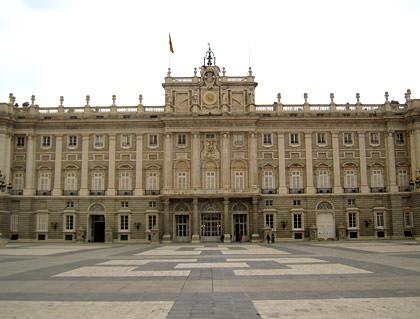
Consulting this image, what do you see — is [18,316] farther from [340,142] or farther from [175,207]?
[340,142]

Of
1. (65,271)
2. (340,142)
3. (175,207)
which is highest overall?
(340,142)

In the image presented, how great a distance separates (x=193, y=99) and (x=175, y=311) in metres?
41.4

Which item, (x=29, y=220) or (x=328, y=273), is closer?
(x=328, y=273)

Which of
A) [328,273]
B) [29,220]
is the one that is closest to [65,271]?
[328,273]

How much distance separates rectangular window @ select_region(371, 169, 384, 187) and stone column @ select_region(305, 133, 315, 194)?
7.04m

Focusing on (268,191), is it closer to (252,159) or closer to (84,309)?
(252,159)

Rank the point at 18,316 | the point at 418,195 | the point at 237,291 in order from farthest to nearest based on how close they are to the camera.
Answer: the point at 418,195, the point at 237,291, the point at 18,316

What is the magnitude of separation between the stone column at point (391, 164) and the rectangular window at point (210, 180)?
64.8 ft

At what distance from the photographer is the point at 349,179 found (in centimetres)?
4972

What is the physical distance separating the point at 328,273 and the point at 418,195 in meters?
34.5

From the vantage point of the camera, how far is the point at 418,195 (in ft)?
155

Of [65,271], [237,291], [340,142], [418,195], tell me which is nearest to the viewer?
[237,291]

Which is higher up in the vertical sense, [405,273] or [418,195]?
[418,195]

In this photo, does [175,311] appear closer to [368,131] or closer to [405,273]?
[405,273]
